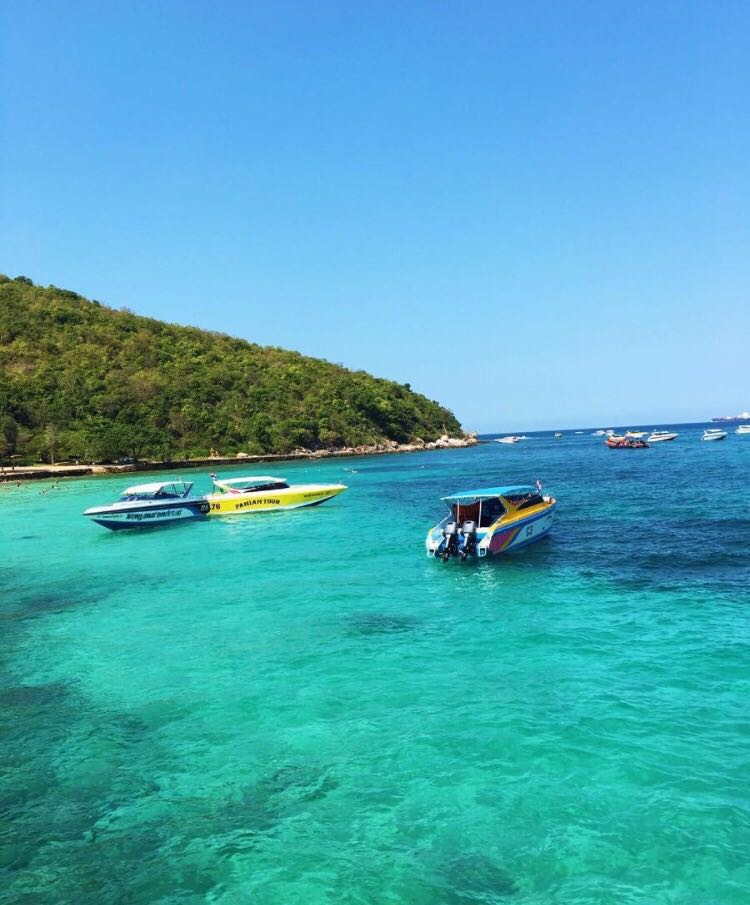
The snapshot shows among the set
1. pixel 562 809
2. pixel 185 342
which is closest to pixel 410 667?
pixel 562 809

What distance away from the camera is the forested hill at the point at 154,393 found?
83.7 metres

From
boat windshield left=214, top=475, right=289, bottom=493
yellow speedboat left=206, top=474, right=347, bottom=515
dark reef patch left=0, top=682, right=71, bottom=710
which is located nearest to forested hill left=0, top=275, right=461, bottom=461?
boat windshield left=214, top=475, right=289, bottom=493

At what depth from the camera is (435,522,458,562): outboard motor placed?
855 inches

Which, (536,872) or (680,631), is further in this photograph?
(680,631)

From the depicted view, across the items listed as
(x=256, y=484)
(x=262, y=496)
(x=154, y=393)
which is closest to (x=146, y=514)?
(x=262, y=496)

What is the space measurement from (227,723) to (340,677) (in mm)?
2518

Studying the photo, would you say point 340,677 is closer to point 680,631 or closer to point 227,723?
point 227,723

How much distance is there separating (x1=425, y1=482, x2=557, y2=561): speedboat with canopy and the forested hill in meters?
69.3

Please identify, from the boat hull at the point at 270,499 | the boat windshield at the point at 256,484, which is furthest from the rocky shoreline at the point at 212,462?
the boat hull at the point at 270,499

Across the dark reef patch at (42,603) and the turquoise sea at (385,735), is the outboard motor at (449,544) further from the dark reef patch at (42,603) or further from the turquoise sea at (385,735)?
the dark reef patch at (42,603)

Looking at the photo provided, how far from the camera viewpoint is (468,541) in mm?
21562

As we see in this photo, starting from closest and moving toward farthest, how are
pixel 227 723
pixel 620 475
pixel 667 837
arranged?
1. pixel 667 837
2. pixel 227 723
3. pixel 620 475

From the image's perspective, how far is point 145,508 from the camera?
3356cm

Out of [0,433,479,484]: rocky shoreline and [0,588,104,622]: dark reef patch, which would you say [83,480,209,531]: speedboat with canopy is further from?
[0,433,479,484]: rocky shoreline
